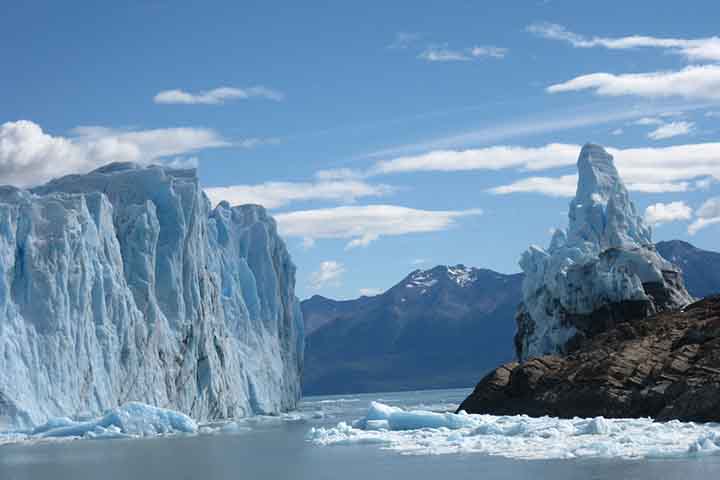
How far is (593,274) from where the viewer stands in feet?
189

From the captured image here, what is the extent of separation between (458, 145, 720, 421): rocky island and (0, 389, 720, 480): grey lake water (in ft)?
20.8

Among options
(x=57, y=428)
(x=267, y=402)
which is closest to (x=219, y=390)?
(x=267, y=402)

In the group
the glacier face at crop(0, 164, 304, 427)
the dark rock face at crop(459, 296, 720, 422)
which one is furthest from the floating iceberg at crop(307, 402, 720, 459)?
the glacier face at crop(0, 164, 304, 427)

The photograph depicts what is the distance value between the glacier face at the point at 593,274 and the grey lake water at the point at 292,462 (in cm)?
2049

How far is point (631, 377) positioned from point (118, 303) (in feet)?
79.4

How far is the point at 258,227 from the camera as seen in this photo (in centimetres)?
7725

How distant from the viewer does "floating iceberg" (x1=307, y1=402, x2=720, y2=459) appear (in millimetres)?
26016

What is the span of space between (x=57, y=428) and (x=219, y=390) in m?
16.8

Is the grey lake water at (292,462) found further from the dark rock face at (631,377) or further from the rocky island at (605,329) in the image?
the rocky island at (605,329)

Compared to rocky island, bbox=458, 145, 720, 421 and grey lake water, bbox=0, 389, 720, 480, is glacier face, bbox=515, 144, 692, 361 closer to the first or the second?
rocky island, bbox=458, 145, 720, 421

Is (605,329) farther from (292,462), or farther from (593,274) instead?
(292,462)

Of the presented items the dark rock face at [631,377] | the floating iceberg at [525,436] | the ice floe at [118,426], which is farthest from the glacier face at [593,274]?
the ice floe at [118,426]

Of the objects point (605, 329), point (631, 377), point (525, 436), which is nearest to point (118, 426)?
point (525, 436)

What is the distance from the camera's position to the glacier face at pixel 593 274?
56875 mm
